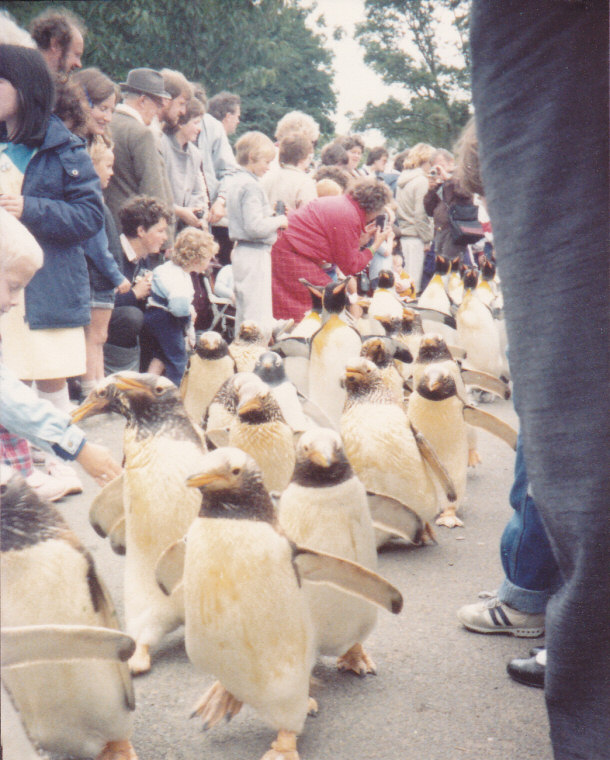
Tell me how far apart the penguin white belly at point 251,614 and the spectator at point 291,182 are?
403cm

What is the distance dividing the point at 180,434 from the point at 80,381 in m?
1.77

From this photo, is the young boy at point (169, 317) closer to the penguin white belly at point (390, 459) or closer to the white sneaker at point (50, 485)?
the white sneaker at point (50, 485)

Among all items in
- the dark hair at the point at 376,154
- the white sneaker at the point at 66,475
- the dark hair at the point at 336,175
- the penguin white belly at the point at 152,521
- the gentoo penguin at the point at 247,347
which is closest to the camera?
the penguin white belly at the point at 152,521

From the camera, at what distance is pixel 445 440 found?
105 inches

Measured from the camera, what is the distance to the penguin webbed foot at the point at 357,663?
5.72ft

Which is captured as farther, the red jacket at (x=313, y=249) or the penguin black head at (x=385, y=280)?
the penguin black head at (x=385, y=280)

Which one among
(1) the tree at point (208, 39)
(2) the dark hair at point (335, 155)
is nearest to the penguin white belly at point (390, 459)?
(1) the tree at point (208, 39)

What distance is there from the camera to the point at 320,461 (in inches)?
63.2

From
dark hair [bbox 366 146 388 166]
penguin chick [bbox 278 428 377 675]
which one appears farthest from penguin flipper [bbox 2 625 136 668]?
dark hair [bbox 366 146 388 166]

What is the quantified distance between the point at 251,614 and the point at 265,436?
88cm

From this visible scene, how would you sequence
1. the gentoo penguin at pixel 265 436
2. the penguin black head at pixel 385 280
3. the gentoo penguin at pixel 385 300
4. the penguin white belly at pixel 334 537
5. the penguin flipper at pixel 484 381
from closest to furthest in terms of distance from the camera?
1. the penguin white belly at pixel 334 537
2. the gentoo penguin at pixel 265 436
3. the penguin flipper at pixel 484 381
4. the gentoo penguin at pixel 385 300
5. the penguin black head at pixel 385 280

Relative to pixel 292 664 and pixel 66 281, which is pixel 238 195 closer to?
pixel 66 281

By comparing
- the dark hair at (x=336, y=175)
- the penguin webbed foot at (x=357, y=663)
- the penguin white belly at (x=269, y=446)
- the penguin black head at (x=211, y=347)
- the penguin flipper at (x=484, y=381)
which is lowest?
the penguin webbed foot at (x=357, y=663)

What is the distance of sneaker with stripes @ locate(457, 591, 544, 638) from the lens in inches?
76.0
